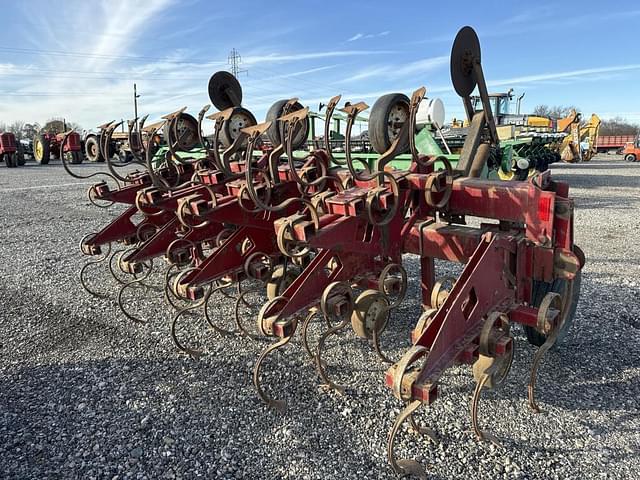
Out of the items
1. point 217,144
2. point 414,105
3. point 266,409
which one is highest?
point 414,105

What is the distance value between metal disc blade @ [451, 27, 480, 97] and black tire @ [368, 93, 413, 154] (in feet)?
1.66

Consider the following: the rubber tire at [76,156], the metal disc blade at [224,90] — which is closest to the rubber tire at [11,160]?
the rubber tire at [76,156]

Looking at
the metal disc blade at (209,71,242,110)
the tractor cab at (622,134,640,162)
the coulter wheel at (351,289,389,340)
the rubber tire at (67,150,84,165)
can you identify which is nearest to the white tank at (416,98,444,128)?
the metal disc blade at (209,71,242,110)

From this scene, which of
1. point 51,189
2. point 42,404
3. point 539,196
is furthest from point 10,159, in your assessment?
point 539,196

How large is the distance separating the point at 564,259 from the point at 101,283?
4217mm

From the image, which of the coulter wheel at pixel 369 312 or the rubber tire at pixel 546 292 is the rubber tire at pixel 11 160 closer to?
the coulter wheel at pixel 369 312

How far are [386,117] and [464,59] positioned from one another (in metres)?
0.81

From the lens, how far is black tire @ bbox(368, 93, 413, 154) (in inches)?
106

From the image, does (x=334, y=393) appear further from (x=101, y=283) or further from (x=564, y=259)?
(x=101, y=283)

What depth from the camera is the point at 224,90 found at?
407 cm

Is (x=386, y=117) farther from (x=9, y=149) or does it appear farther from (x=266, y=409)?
(x=9, y=149)

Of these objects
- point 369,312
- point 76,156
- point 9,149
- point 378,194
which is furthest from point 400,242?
point 9,149

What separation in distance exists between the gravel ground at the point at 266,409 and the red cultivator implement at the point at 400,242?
0.50 feet

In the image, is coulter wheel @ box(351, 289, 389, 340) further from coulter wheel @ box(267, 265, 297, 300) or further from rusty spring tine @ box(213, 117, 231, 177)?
rusty spring tine @ box(213, 117, 231, 177)
